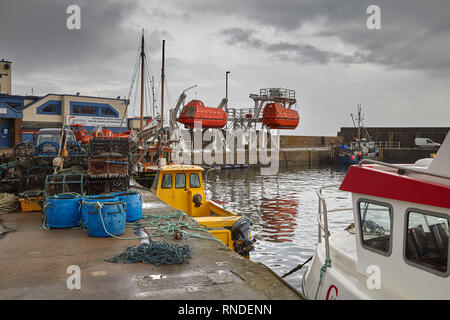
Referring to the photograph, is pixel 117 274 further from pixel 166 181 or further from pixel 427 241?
pixel 166 181

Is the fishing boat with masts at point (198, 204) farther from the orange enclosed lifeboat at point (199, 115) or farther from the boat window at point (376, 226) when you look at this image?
the orange enclosed lifeboat at point (199, 115)

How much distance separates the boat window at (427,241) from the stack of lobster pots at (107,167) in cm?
694

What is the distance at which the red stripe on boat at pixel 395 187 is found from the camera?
10.9 ft

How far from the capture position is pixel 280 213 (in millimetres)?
17266

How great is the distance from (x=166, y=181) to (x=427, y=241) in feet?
28.8

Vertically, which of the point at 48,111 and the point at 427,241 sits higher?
the point at 48,111

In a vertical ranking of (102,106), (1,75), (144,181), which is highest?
(1,75)

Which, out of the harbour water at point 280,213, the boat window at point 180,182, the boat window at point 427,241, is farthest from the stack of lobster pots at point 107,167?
the boat window at point 427,241

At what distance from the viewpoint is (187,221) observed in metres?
8.10

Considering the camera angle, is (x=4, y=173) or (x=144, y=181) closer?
(x=4, y=173)

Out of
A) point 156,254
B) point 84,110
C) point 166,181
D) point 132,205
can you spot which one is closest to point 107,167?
point 132,205
